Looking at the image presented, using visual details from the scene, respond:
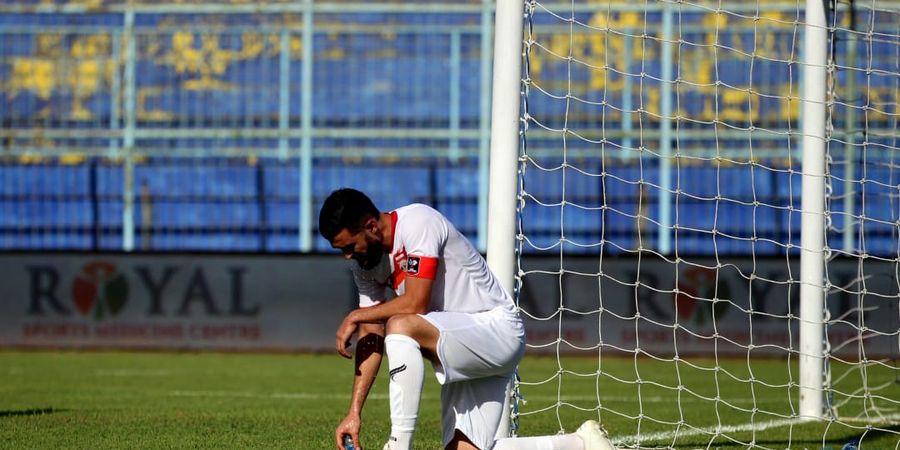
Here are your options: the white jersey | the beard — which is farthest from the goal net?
the beard

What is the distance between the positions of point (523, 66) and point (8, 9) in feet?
44.1

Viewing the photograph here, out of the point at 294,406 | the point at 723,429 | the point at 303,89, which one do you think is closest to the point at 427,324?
the point at 723,429

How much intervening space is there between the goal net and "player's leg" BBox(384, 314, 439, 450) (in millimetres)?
3405

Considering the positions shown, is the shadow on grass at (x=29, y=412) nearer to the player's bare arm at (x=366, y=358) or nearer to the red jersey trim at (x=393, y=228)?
the player's bare arm at (x=366, y=358)

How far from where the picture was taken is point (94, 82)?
1856cm

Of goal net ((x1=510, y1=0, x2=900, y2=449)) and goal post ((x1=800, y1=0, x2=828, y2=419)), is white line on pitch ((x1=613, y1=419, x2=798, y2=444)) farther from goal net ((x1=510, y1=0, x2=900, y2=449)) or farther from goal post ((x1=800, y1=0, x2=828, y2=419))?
goal post ((x1=800, y1=0, x2=828, y2=419))

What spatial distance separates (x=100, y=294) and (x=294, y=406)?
25.2 feet

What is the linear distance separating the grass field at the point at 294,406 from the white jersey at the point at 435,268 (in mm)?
914

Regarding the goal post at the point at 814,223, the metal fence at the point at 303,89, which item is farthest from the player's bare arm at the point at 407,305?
the metal fence at the point at 303,89

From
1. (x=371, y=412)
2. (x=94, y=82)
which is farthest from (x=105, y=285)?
(x=371, y=412)

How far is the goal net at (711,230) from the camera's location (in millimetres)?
8914

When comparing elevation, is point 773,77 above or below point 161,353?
above

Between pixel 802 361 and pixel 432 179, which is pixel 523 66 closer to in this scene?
pixel 802 361

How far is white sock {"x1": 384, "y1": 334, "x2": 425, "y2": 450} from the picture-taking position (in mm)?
4926
